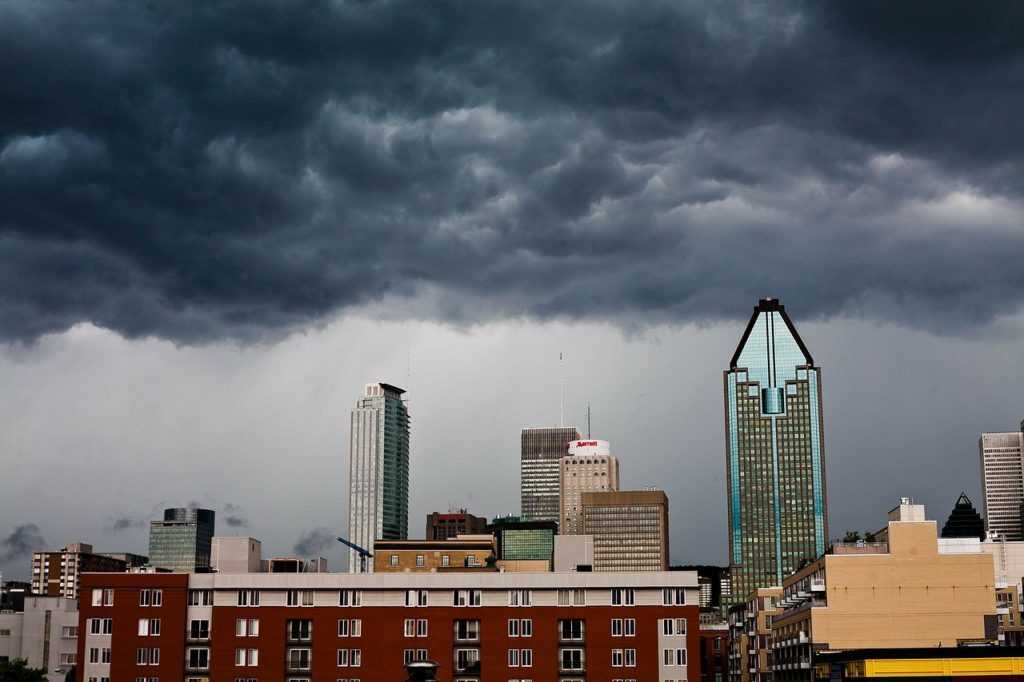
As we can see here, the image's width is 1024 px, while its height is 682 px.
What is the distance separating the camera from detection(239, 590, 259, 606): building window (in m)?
150

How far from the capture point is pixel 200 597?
496 ft

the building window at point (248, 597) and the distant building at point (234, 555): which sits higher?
the distant building at point (234, 555)

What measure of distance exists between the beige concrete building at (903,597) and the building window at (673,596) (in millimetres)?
33624

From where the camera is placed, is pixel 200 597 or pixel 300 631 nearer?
pixel 300 631

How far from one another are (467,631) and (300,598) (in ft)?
63.4

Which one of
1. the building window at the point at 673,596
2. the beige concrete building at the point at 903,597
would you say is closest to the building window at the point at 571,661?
the building window at the point at 673,596

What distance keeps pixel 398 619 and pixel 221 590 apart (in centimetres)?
2066

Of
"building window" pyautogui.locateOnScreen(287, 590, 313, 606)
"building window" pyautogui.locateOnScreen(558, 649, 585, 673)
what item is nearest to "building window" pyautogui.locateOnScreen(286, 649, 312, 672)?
"building window" pyautogui.locateOnScreen(287, 590, 313, 606)

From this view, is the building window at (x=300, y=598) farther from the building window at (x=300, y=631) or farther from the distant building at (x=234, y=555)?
the distant building at (x=234, y=555)

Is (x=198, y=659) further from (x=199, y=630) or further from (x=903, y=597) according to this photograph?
(x=903, y=597)

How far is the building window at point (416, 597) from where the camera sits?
148375 mm

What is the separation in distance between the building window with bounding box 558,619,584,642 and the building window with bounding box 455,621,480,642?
913 centimetres

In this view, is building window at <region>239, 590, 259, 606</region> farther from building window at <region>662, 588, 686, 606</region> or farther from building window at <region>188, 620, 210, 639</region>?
building window at <region>662, 588, 686, 606</region>

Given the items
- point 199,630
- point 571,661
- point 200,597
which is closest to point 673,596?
point 571,661
